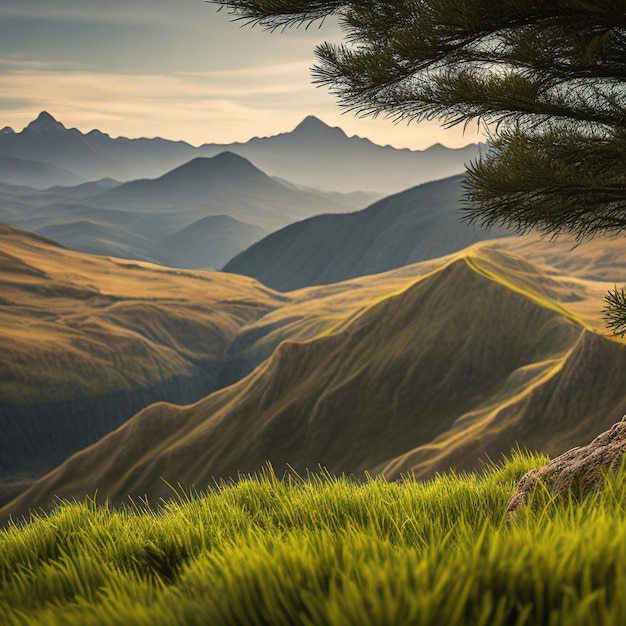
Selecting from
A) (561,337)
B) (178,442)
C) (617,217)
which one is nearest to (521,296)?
(561,337)

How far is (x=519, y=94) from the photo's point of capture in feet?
29.8

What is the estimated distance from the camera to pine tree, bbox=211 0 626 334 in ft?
26.8

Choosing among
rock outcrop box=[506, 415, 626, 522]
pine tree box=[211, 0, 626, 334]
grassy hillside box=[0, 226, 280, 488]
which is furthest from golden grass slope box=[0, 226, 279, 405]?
rock outcrop box=[506, 415, 626, 522]

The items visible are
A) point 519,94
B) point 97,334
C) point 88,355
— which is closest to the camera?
point 519,94

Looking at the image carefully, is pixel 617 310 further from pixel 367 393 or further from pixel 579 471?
pixel 367 393

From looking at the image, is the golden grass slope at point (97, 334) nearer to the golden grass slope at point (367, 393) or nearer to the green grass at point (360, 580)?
the golden grass slope at point (367, 393)

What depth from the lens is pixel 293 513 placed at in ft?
17.7

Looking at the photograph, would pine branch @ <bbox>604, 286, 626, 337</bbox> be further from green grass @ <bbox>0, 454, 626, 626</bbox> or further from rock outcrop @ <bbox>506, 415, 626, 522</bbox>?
green grass @ <bbox>0, 454, 626, 626</bbox>

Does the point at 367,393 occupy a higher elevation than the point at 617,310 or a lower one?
lower

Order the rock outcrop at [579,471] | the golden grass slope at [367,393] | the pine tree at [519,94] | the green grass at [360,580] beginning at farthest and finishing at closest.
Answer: the golden grass slope at [367,393] → the pine tree at [519,94] → the rock outcrop at [579,471] → the green grass at [360,580]

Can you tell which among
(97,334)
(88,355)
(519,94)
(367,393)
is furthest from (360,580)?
(97,334)

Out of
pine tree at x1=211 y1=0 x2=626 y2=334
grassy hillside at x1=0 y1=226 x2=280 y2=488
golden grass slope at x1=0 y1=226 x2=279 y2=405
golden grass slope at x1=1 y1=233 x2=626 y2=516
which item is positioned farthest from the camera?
golden grass slope at x1=0 y1=226 x2=279 y2=405

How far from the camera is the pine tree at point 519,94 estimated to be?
818 centimetres

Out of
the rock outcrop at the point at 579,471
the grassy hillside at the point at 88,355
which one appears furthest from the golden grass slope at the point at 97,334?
the rock outcrop at the point at 579,471
